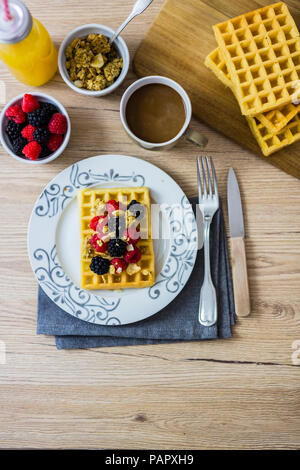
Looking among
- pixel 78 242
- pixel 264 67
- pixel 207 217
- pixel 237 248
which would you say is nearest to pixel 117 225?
pixel 78 242

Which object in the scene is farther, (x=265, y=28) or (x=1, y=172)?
(x=1, y=172)

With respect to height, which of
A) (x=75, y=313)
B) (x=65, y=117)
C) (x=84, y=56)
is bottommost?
(x=75, y=313)

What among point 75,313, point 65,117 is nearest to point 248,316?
point 75,313

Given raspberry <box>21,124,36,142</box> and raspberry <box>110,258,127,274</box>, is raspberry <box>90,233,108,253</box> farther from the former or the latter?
raspberry <box>21,124,36,142</box>

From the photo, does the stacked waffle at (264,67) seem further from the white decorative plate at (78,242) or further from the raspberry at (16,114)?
the raspberry at (16,114)

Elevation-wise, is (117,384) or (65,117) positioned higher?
(65,117)

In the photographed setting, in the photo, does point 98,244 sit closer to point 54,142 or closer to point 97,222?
point 97,222

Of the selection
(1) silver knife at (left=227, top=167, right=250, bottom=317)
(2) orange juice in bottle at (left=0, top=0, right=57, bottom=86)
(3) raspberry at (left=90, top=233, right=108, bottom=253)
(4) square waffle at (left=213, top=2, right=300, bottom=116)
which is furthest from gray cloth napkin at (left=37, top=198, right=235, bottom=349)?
(2) orange juice in bottle at (left=0, top=0, right=57, bottom=86)

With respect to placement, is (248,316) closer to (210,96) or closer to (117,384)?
(117,384)
